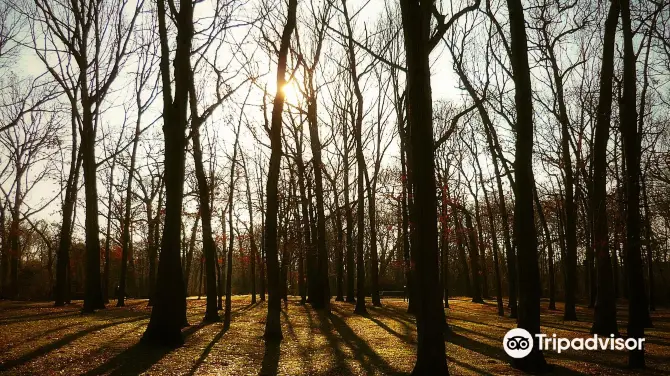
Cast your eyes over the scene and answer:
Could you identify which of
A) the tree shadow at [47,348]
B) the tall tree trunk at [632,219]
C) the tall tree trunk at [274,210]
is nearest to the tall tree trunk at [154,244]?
the tree shadow at [47,348]

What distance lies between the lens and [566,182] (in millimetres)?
21078

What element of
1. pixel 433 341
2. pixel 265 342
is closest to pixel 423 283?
pixel 433 341

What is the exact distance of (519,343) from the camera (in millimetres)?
8570

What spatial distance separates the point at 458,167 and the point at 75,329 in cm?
2275

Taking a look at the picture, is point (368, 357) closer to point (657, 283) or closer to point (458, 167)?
point (458, 167)

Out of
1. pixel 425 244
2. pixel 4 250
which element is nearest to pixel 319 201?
pixel 425 244

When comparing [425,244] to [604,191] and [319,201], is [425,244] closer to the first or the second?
[604,191]

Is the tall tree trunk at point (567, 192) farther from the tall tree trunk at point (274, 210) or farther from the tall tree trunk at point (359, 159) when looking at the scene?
the tall tree trunk at point (274, 210)

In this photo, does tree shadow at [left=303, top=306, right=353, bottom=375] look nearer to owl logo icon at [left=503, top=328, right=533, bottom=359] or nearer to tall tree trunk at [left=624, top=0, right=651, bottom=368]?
owl logo icon at [left=503, top=328, right=533, bottom=359]

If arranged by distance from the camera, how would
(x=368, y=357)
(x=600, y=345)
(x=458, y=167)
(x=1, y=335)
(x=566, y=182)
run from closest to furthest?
(x=368, y=357) → (x=1, y=335) → (x=600, y=345) → (x=566, y=182) → (x=458, y=167)

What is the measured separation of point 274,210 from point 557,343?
734 cm

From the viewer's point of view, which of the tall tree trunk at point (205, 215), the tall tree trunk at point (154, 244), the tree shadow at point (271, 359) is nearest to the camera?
the tree shadow at point (271, 359)

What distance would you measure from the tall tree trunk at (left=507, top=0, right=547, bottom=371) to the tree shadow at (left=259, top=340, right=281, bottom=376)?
13.6 feet

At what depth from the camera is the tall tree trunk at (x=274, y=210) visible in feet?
38.4
